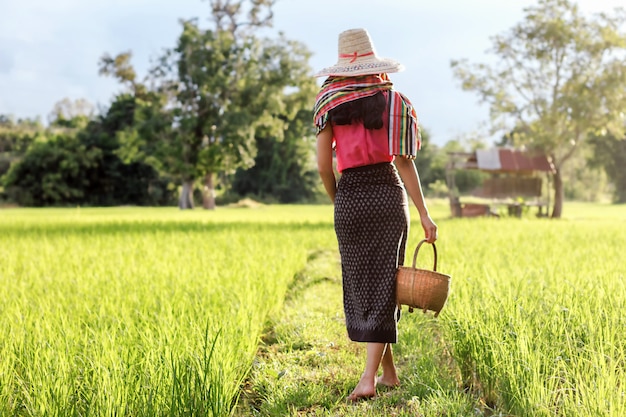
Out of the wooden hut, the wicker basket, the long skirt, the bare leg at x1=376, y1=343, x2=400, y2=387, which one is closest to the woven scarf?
the long skirt

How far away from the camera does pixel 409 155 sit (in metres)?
3.05

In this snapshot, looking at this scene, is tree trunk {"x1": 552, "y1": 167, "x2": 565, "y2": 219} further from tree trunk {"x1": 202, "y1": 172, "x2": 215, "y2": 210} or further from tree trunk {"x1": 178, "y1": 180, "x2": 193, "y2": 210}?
tree trunk {"x1": 178, "y1": 180, "x2": 193, "y2": 210}

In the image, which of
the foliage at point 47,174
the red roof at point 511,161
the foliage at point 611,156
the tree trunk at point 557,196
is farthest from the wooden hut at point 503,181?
the foliage at point 611,156

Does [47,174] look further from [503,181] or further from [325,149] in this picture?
[325,149]

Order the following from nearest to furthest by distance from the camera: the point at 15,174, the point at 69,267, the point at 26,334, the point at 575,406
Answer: the point at 575,406 < the point at 26,334 < the point at 69,267 < the point at 15,174

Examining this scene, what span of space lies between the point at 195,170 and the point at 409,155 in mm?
29677

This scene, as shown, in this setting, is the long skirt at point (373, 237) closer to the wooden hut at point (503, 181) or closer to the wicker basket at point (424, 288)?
the wicker basket at point (424, 288)

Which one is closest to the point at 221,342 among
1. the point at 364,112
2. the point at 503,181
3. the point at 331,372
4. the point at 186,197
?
the point at 331,372

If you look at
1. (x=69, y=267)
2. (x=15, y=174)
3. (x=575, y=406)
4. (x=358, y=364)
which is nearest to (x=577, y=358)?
(x=575, y=406)

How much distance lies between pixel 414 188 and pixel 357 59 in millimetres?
715

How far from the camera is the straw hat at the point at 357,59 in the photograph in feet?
10.0

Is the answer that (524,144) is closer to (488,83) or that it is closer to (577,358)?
(488,83)

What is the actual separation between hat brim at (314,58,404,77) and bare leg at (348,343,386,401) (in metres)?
1.37

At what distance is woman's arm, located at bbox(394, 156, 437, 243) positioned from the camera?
3.09 m
